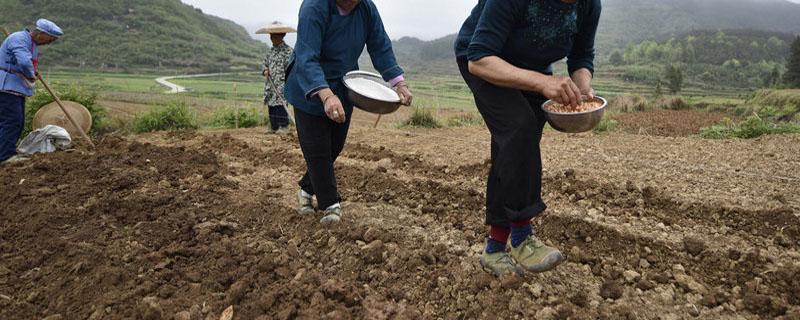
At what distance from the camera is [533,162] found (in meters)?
1.80

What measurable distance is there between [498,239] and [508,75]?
788 mm

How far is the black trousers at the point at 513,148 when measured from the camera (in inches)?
69.1

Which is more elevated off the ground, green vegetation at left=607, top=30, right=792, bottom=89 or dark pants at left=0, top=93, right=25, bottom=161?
green vegetation at left=607, top=30, right=792, bottom=89

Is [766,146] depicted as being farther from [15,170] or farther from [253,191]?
[15,170]

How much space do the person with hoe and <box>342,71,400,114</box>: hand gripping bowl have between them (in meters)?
4.11

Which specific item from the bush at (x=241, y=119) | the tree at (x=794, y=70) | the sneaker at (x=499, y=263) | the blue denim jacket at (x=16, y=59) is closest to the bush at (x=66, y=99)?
the bush at (x=241, y=119)

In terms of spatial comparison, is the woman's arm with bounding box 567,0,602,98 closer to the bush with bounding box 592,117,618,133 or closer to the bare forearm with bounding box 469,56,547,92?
the bare forearm with bounding box 469,56,547,92

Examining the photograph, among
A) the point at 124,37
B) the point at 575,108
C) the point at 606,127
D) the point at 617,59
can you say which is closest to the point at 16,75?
the point at 575,108

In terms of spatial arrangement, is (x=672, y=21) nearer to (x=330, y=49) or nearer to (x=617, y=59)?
(x=617, y=59)

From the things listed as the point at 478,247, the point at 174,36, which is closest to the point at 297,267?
the point at 478,247

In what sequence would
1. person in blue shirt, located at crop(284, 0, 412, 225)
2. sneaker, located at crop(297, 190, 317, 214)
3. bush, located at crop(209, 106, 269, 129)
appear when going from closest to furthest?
person in blue shirt, located at crop(284, 0, 412, 225)
sneaker, located at crop(297, 190, 317, 214)
bush, located at crop(209, 106, 269, 129)

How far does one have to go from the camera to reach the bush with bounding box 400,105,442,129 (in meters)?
8.03

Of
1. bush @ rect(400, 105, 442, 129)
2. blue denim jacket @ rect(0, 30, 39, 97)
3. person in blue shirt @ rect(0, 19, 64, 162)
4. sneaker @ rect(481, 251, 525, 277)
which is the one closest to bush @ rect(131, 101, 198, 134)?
person in blue shirt @ rect(0, 19, 64, 162)

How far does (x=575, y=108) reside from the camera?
173cm
